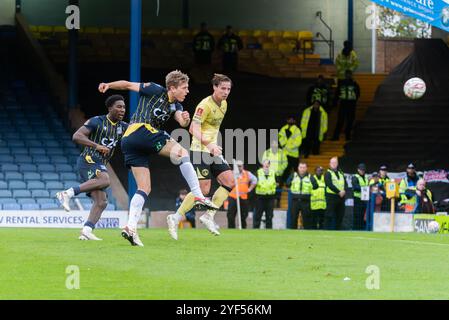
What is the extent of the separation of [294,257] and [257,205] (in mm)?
14563

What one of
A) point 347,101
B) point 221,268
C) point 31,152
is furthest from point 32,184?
point 221,268

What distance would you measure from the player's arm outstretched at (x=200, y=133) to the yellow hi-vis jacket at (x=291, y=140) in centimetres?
1602

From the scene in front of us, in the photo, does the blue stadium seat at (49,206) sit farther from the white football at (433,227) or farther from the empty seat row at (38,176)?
the white football at (433,227)

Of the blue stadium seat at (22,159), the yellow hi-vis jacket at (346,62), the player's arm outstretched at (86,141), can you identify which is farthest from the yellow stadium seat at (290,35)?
the player's arm outstretched at (86,141)

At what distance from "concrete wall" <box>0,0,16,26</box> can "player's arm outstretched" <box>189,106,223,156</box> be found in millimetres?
24290

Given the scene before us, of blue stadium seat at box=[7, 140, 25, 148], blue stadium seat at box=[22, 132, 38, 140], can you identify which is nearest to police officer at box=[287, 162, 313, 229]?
blue stadium seat at box=[22, 132, 38, 140]

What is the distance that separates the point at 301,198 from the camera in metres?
29.5

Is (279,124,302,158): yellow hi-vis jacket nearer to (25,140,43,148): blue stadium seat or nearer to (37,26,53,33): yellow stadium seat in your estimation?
(25,140,43,148): blue stadium seat

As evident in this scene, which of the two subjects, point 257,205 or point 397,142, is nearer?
point 257,205

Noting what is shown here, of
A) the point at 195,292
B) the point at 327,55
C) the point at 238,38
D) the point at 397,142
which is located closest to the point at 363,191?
the point at 397,142

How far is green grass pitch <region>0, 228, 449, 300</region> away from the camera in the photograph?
11297 mm

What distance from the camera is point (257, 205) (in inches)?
1156

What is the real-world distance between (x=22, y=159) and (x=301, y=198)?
7.61 meters
